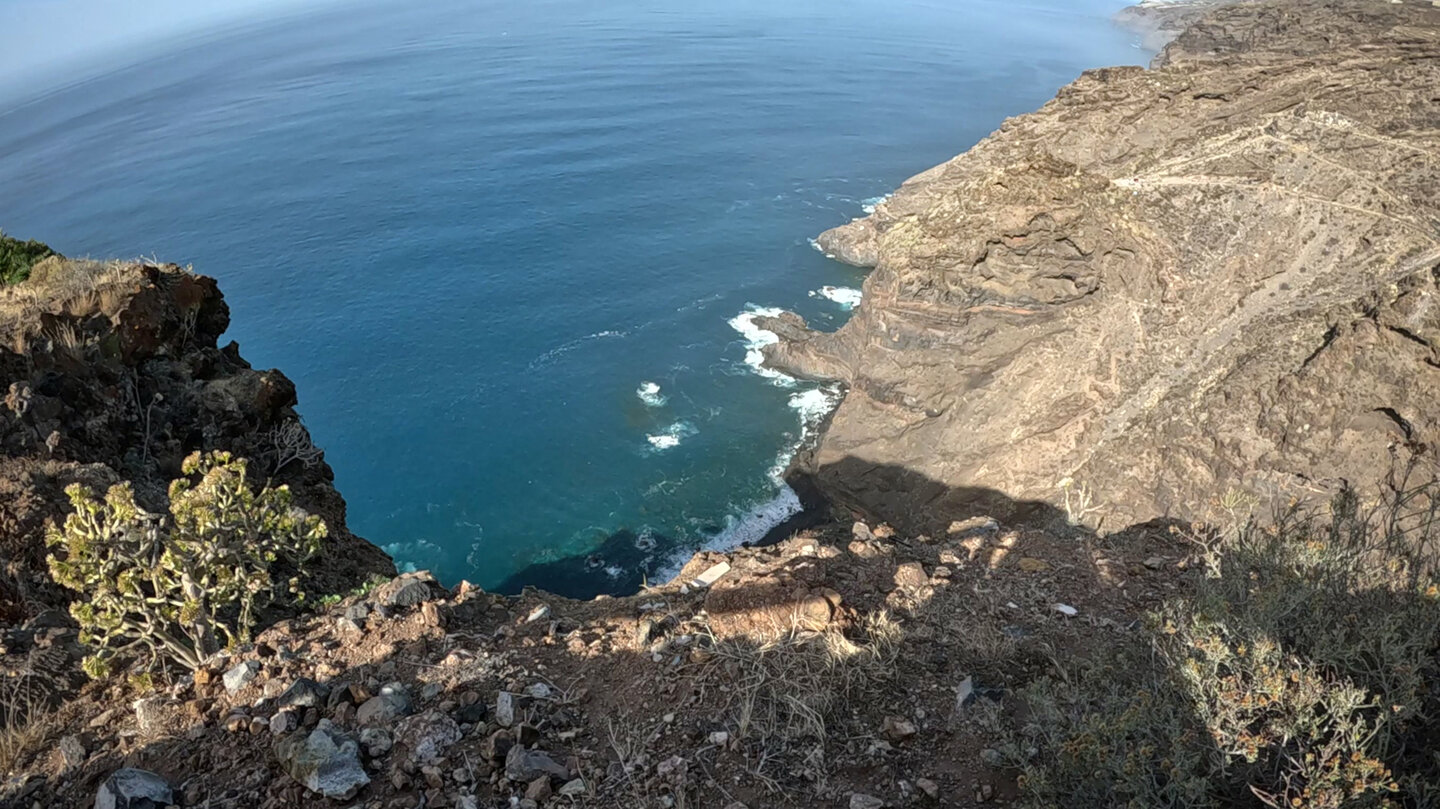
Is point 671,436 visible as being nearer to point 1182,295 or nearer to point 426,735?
point 1182,295

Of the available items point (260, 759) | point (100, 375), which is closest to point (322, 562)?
point (100, 375)

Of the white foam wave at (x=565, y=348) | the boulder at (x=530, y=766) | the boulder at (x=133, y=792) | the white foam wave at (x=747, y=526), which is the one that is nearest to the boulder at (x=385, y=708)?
the boulder at (x=530, y=766)

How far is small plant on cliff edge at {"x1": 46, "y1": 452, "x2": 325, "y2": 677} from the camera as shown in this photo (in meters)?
7.59

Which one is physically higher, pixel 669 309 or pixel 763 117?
pixel 763 117

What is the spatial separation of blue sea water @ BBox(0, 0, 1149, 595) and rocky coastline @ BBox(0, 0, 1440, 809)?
7.62 metres

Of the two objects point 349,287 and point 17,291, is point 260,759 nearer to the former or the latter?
point 17,291

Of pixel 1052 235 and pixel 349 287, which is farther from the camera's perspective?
pixel 349 287

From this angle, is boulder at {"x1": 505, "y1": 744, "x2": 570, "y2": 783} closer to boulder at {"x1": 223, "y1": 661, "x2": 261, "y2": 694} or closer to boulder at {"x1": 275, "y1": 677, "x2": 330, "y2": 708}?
boulder at {"x1": 275, "y1": 677, "x2": 330, "y2": 708}

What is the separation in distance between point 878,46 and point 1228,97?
99.0 metres

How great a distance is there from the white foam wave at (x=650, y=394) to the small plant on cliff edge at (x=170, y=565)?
2718cm

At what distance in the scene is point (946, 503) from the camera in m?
23.7

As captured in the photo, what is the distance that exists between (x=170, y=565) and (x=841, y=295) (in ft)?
134

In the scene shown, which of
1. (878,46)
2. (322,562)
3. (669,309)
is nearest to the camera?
(322,562)

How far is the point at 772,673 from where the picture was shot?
23.2ft
